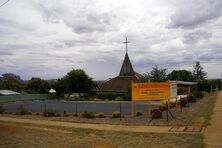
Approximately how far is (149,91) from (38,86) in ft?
219

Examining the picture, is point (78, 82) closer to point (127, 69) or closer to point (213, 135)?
point (127, 69)

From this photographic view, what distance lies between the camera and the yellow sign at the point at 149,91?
20.8 m

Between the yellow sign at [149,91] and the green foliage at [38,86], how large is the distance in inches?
2505

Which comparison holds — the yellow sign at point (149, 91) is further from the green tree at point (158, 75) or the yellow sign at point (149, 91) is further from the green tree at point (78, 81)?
the green tree at point (78, 81)

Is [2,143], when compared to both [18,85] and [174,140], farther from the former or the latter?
[18,85]

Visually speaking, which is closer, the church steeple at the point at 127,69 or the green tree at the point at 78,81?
the green tree at the point at 78,81

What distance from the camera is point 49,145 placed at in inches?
460

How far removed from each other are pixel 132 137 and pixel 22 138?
4.61 meters

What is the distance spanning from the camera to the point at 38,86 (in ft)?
276

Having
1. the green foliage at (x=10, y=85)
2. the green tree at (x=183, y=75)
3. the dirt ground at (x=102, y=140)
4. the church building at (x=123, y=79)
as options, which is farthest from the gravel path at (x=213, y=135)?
the green foliage at (x=10, y=85)

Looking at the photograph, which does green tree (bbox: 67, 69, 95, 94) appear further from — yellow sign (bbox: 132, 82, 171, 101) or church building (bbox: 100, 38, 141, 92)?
yellow sign (bbox: 132, 82, 171, 101)

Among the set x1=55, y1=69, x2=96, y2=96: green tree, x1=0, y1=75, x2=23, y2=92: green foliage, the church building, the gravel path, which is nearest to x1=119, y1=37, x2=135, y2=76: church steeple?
the church building

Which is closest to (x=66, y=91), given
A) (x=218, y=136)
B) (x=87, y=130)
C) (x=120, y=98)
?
(x=120, y=98)

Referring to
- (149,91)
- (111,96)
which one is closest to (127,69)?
(111,96)
